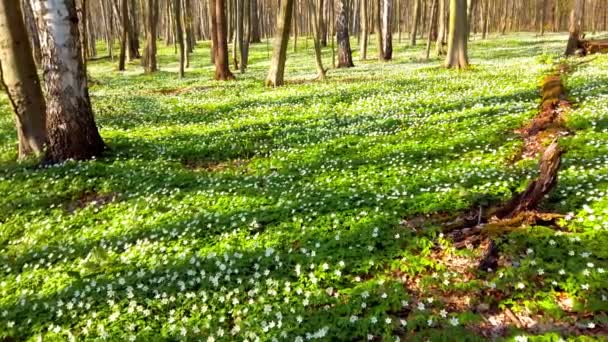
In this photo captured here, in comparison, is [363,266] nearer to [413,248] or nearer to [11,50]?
[413,248]

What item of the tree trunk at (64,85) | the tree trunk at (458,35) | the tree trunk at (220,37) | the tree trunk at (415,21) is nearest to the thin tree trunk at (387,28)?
the tree trunk at (415,21)

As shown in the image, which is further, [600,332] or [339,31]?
[339,31]

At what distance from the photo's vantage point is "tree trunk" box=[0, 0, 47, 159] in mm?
12167

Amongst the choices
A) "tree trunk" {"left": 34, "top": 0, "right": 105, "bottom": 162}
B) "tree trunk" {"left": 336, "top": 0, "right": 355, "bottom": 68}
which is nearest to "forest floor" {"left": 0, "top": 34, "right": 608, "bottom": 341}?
"tree trunk" {"left": 34, "top": 0, "right": 105, "bottom": 162}

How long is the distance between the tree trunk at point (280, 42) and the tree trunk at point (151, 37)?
44.7ft

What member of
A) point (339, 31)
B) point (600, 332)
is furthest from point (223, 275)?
point (339, 31)

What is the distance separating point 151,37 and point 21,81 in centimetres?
2195

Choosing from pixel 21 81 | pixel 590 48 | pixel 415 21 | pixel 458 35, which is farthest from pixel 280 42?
pixel 415 21

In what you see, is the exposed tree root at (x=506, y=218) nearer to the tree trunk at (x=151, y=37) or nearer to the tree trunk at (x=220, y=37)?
the tree trunk at (x=220, y=37)

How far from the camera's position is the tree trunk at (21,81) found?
12167mm

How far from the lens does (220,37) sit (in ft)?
82.6

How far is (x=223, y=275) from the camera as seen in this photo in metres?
6.39

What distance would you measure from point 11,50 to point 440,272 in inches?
483

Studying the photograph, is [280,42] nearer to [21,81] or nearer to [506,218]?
[21,81]
